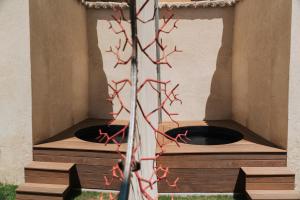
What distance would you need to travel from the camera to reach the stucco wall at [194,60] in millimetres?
5883

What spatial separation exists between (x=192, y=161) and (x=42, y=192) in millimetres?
1897

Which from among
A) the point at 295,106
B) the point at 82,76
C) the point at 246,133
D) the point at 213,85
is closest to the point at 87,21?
the point at 82,76

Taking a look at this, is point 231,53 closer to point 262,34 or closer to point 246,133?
point 262,34

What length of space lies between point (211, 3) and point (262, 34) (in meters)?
1.90

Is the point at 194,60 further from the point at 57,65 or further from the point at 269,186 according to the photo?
the point at 269,186

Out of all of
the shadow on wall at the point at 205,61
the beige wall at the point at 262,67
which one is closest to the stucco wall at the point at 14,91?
the shadow on wall at the point at 205,61

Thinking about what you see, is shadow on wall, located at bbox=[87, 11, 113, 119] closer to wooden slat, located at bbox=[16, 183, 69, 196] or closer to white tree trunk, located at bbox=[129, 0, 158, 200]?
wooden slat, located at bbox=[16, 183, 69, 196]

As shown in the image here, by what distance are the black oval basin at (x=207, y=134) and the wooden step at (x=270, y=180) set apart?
1.57 m

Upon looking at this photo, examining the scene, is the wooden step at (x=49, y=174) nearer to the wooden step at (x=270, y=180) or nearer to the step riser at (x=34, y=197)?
the step riser at (x=34, y=197)

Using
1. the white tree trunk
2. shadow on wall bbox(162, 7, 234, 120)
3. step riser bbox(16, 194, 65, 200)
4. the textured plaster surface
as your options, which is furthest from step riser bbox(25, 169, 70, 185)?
shadow on wall bbox(162, 7, 234, 120)

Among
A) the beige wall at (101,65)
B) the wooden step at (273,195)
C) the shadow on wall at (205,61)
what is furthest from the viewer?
the beige wall at (101,65)

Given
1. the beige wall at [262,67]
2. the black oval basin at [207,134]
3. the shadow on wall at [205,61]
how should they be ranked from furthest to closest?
the shadow on wall at [205,61] → the black oval basin at [207,134] → the beige wall at [262,67]

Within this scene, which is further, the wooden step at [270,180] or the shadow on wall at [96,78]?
the shadow on wall at [96,78]

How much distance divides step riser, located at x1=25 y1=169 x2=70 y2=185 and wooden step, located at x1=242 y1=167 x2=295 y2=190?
2253mm
